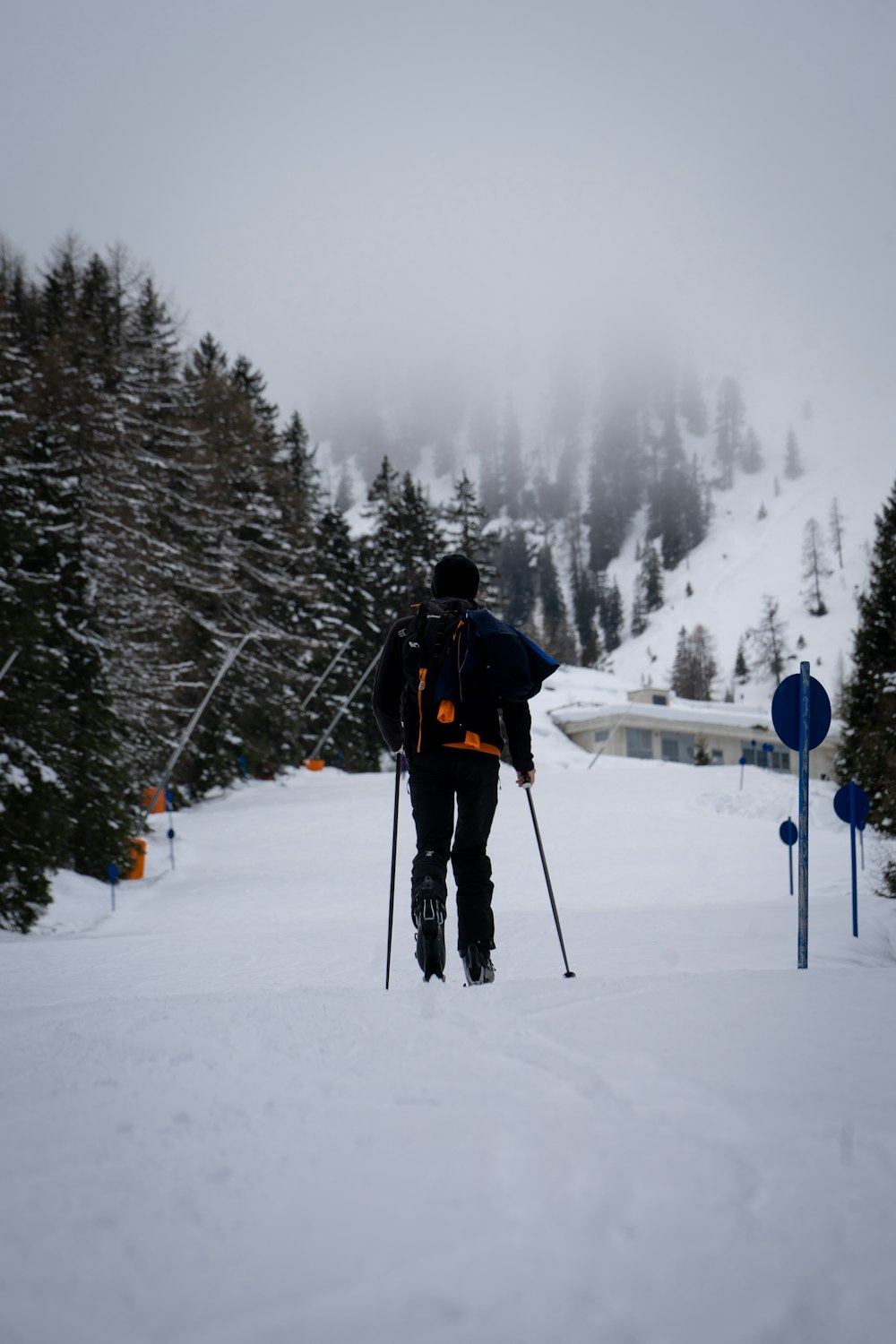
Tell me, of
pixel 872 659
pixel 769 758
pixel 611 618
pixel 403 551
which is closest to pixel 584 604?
A: pixel 611 618

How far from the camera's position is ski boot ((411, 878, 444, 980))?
432 centimetres

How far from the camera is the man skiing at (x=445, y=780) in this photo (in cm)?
444

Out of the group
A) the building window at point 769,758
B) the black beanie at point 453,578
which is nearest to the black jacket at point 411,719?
the black beanie at point 453,578

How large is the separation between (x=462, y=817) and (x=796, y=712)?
2114 millimetres

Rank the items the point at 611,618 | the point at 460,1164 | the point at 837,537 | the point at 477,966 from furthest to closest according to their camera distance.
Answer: the point at 837,537, the point at 611,618, the point at 477,966, the point at 460,1164

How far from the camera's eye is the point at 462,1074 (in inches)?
93.4

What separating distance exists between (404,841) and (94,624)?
7.76 m

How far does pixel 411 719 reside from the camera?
4.76 metres

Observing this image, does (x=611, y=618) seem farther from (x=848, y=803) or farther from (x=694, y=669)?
(x=848, y=803)

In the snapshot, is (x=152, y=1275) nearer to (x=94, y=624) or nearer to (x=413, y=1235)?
(x=413, y=1235)

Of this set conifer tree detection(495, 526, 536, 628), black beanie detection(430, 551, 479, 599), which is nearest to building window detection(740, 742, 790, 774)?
black beanie detection(430, 551, 479, 599)

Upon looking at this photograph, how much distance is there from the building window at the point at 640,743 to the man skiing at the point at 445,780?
54757mm

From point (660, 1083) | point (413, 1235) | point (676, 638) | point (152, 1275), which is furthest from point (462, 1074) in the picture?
point (676, 638)

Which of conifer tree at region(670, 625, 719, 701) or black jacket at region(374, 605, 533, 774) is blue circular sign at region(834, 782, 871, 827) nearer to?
→ black jacket at region(374, 605, 533, 774)
